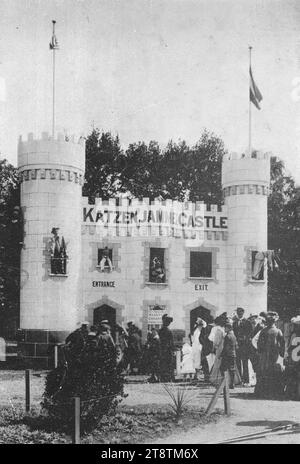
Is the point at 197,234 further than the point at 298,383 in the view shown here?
Yes

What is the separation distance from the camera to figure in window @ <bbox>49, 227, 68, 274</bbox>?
24.0 metres

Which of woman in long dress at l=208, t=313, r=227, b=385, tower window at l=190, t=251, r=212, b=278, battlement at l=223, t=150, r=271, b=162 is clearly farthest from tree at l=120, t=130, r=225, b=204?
woman in long dress at l=208, t=313, r=227, b=385

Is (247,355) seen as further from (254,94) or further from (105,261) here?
(254,94)

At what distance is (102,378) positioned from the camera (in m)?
11.7

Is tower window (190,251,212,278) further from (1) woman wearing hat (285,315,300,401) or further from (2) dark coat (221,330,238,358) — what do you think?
(1) woman wearing hat (285,315,300,401)

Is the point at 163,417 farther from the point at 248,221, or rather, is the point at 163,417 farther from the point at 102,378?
the point at 248,221

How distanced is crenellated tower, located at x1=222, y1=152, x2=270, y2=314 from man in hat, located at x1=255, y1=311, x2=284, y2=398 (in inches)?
396

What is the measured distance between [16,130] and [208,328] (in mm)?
11105

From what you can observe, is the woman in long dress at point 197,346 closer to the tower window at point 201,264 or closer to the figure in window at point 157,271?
the figure in window at point 157,271

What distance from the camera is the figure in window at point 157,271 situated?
86.5ft

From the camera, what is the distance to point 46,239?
24.1 metres

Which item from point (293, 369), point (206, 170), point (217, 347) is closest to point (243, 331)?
point (217, 347)

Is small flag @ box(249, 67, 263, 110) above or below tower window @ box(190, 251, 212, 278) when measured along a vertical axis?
above

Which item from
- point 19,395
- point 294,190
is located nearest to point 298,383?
point 19,395
